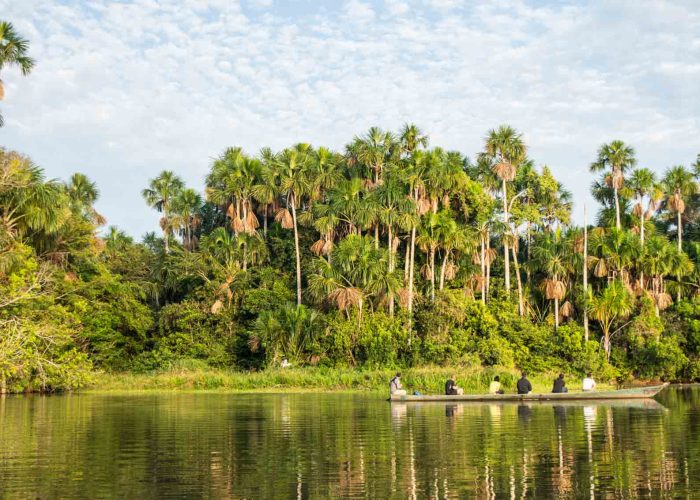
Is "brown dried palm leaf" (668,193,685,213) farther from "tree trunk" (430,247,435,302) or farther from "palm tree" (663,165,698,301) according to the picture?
"tree trunk" (430,247,435,302)

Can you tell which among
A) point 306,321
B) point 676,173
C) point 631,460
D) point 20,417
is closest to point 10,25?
point 20,417

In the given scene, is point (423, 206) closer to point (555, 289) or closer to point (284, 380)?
point (555, 289)

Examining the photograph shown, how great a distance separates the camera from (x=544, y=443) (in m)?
18.1

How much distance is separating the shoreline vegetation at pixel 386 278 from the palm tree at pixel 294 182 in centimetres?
17

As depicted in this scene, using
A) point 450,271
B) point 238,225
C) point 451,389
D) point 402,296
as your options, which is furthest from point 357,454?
point 238,225

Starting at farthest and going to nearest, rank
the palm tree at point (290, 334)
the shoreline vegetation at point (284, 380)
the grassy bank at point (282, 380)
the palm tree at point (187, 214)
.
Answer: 1. the palm tree at point (187, 214)
2. the palm tree at point (290, 334)
3. the grassy bank at point (282, 380)
4. the shoreline vegetation at point (284, 380)

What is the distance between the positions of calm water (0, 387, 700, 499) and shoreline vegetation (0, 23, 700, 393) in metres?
23.6

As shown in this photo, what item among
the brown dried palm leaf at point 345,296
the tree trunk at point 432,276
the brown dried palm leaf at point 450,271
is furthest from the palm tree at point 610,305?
the brown dried palm leaf at point 345,296

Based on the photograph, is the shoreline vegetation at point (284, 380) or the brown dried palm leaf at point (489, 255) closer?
the shoreline vegetation at point (284, 380)

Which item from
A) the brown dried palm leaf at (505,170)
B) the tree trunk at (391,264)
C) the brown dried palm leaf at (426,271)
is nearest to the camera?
the tree trunk at (391,264)

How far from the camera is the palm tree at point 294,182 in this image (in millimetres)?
59781

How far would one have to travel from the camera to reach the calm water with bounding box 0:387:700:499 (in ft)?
41.3

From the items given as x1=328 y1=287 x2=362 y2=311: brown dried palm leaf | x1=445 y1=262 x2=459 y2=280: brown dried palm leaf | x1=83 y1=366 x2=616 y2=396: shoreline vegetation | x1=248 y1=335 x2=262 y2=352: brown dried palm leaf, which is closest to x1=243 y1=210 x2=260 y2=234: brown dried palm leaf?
x1=248 y1=335 x2=262 y2=352: brown dried palm leaf

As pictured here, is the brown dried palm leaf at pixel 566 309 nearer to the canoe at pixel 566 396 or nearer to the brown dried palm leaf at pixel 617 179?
the brown dried palm leaf at pixel 617 179
